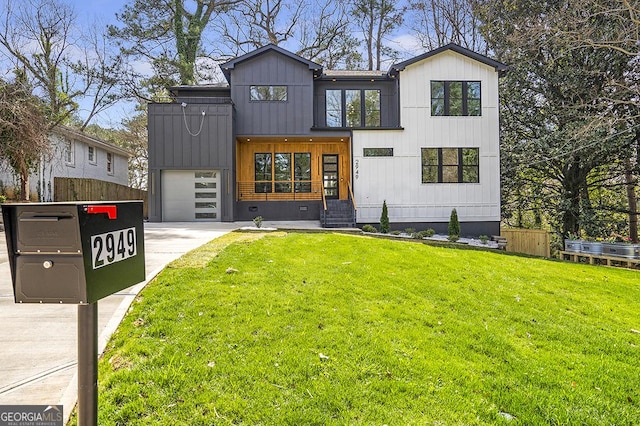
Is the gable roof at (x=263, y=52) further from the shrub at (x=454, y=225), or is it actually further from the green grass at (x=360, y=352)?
the green grass at (x=360, y=352)

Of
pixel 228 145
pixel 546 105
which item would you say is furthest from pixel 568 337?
pixel 546 105

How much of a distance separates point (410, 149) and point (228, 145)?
670 cm

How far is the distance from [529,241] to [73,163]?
1966cm

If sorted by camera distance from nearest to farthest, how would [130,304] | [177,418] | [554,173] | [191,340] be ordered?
[177,418] < [191,340] < [130,304] < [554,173]

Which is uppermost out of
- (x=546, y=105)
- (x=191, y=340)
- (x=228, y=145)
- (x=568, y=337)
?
(x=546, y=105)

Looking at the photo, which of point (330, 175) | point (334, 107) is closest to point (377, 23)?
point (334, 107)

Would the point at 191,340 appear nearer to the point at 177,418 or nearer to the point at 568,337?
the point at 177,418

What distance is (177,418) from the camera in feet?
6.91

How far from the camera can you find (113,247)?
1517 mm

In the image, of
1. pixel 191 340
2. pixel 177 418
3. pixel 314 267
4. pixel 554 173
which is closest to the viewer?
pixel 177 418

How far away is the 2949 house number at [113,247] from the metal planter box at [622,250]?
12.7m

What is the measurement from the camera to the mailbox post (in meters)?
1.35

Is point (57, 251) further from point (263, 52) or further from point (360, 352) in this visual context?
point (263, 52)

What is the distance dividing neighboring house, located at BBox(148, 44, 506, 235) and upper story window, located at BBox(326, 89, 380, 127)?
609 millimetres
